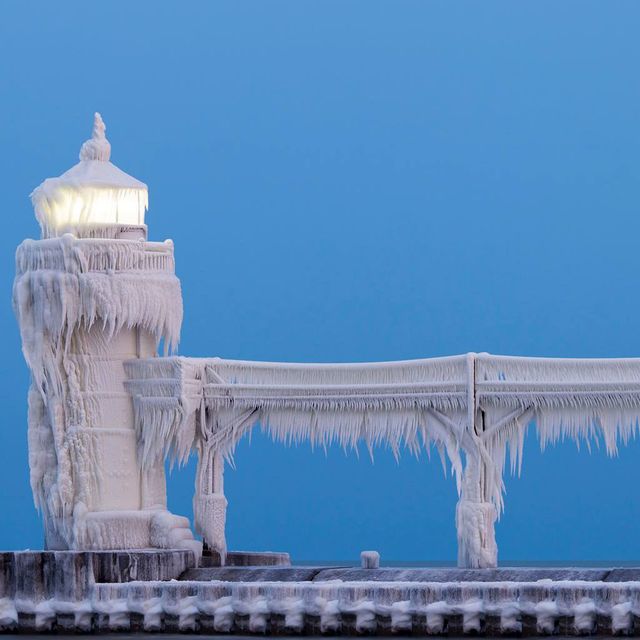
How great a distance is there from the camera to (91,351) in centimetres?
3403

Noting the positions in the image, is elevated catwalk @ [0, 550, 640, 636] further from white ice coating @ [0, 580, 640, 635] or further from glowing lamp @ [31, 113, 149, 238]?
glowing lamp @ [31, 113, 149, 238]

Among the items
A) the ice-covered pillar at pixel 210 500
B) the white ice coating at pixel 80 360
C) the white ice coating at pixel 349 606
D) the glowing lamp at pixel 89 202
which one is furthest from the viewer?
the glowing lamp at pixel 89 202

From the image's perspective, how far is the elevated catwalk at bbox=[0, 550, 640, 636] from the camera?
29047 mm

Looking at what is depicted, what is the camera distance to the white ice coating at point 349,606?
28969mm

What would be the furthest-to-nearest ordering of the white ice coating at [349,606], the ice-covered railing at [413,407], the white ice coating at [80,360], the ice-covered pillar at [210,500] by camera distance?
the ice-covered pillar at [210,500], the white ice coating at [80,360], the ice-covered railing at [413,407], the white ice coating at [349,606]

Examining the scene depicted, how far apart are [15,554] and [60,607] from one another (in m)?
1.15

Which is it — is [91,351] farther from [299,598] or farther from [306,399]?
[299,598]

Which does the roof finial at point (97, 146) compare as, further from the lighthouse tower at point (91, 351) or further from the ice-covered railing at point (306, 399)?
the ice-covered railing at point (306, 399)

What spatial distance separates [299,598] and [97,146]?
9.32 metres

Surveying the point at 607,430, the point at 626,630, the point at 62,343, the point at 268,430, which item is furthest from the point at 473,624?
the point at 62,343

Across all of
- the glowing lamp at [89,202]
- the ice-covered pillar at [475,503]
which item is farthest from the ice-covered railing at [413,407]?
the glowing lamp at [89,202]

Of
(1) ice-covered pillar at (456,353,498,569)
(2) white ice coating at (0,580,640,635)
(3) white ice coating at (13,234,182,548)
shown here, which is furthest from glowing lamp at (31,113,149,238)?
(1) ice-covered pillar at (456,353,498,569)

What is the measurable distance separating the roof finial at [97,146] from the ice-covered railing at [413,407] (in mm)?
3832

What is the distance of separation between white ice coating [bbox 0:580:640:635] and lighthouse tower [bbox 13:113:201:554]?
2.10 metres
